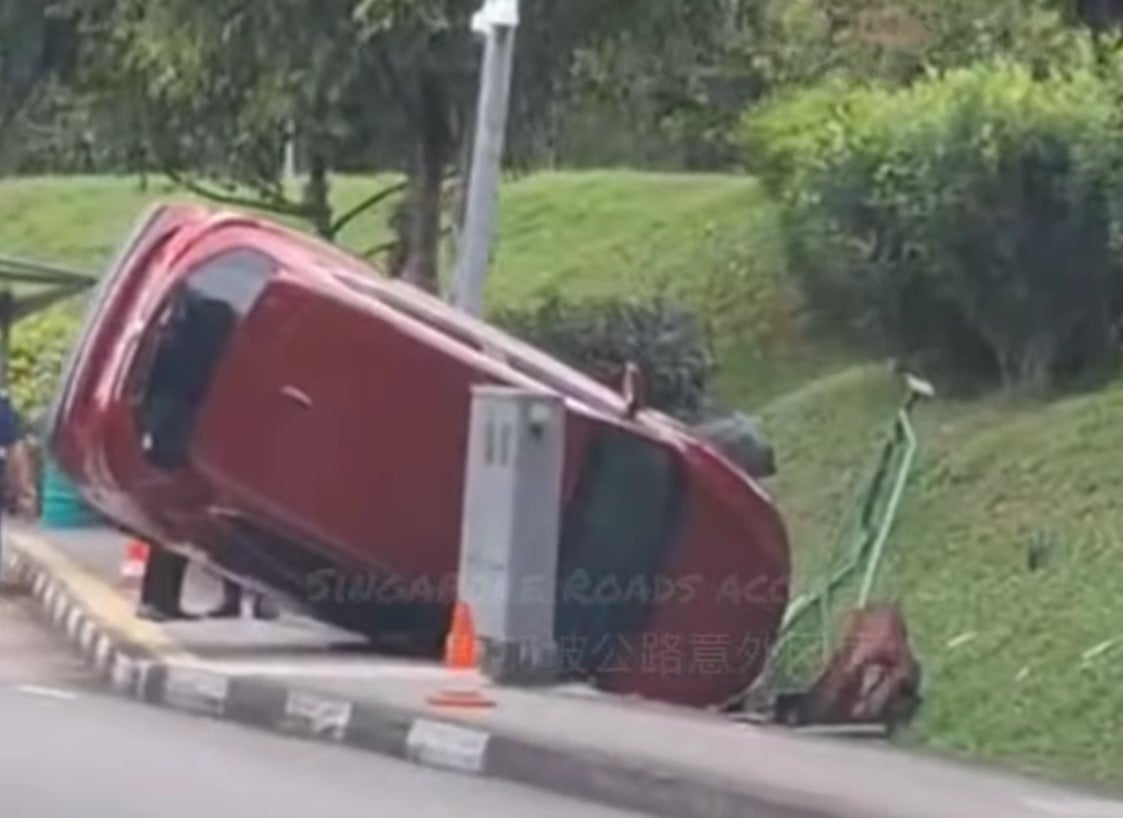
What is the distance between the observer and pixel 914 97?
2256cm

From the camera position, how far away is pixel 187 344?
16.1m

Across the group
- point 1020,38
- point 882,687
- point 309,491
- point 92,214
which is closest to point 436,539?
point 309,491

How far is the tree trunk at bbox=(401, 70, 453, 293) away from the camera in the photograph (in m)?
24.7

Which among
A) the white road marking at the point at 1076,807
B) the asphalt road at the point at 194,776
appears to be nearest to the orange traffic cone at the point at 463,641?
the asphalt road at the point at 194,776

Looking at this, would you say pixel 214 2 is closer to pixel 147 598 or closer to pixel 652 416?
pixel 147 598

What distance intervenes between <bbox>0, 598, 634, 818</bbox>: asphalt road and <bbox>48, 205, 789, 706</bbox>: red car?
3.67 ft

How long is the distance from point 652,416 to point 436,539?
1.25 metres

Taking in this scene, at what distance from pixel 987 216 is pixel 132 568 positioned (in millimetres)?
5811

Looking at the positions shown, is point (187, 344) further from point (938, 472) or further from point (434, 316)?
point (938, 472)

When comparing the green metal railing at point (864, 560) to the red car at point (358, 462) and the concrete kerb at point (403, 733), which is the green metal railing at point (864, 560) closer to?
the red car at point (358, 462)

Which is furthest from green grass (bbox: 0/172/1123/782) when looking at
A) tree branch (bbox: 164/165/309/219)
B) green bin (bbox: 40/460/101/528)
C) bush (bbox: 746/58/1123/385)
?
green bin (bbox: 40/460/101/528)

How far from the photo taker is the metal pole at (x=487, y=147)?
19.2 metres

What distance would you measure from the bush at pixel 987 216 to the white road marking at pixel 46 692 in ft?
22.3

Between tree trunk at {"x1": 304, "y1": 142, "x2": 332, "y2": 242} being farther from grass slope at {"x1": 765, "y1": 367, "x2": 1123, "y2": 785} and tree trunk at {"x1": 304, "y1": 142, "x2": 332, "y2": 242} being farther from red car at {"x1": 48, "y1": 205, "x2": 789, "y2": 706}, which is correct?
red car at {"x1": 48, "y1": 205, "x2": 789, "y2": 706}
